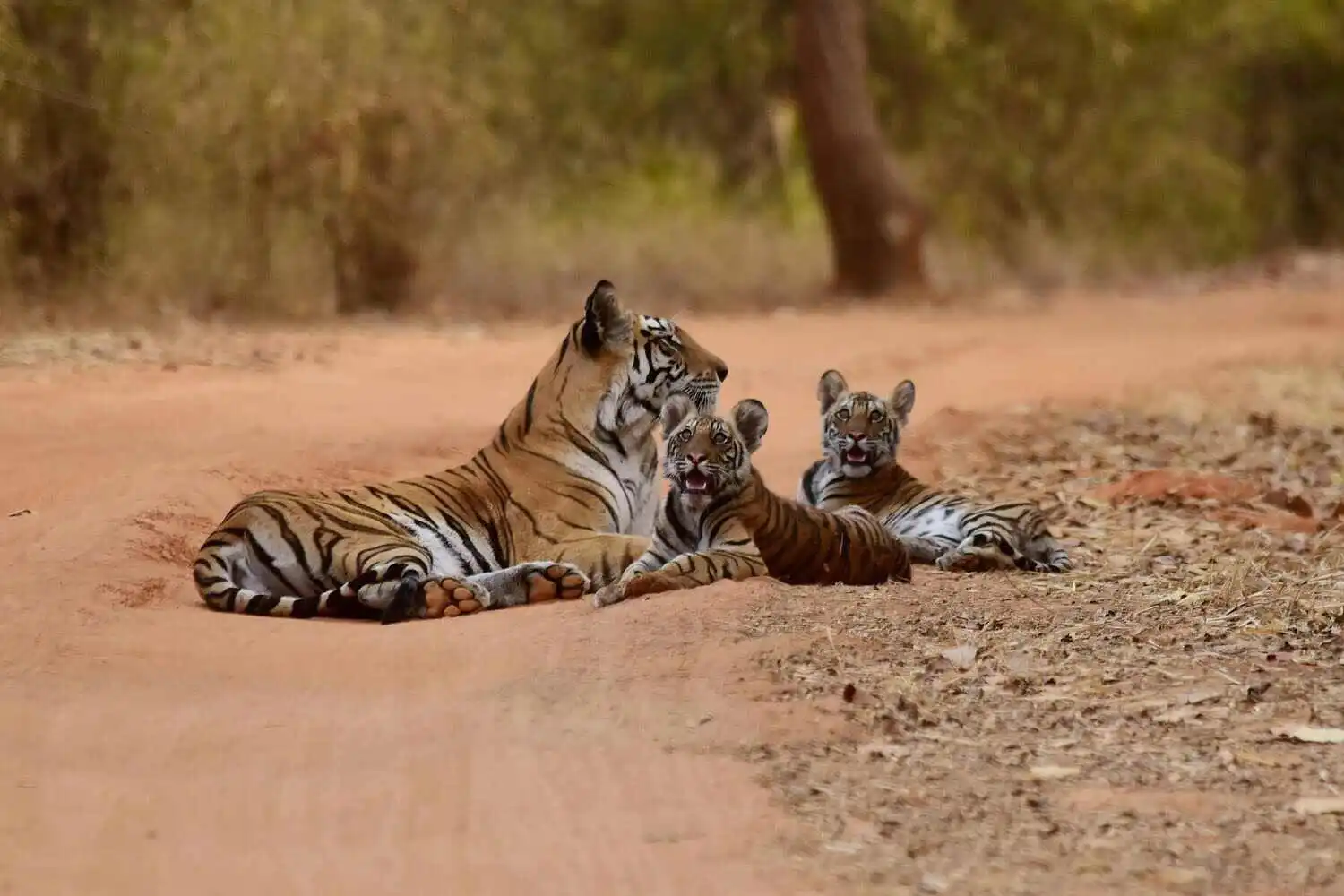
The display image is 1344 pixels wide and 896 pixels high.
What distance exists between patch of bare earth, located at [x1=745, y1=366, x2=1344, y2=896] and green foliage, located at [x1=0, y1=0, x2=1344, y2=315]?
9889mm

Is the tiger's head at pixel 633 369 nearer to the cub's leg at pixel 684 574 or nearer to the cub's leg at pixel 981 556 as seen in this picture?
the cub's leg at pixel 981 556

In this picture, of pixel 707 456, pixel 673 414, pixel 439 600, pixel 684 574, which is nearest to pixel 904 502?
pixel 673 414

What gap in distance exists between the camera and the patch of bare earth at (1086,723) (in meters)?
4.11

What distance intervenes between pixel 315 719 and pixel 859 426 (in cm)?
336

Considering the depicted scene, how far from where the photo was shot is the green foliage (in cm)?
1630

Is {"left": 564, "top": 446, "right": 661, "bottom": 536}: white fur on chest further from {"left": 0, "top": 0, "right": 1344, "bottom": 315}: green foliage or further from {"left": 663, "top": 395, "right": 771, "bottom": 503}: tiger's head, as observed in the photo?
{"left": 0, "top": 0, "right": 1344, "bottom": 315}: green foliage

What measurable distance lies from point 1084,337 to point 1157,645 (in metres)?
11.2

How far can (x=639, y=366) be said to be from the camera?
7961 mm

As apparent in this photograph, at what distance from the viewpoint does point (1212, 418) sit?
1250cm

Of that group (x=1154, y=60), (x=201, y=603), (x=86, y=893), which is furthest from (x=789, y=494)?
(x=1154, y=60)

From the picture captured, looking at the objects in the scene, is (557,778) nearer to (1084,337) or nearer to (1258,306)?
(1084,337)

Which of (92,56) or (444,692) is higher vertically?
(92,56)

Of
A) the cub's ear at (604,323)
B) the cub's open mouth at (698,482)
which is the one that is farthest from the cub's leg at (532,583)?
the cub's ear at (604,323)

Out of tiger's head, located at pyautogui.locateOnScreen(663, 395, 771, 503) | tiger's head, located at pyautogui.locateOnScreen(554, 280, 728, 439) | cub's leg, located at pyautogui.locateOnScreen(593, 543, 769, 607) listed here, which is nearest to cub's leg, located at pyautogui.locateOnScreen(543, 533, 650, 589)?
tiger's head, located at pyautogui.locateOnScreen(663, 395, 771, 503)
